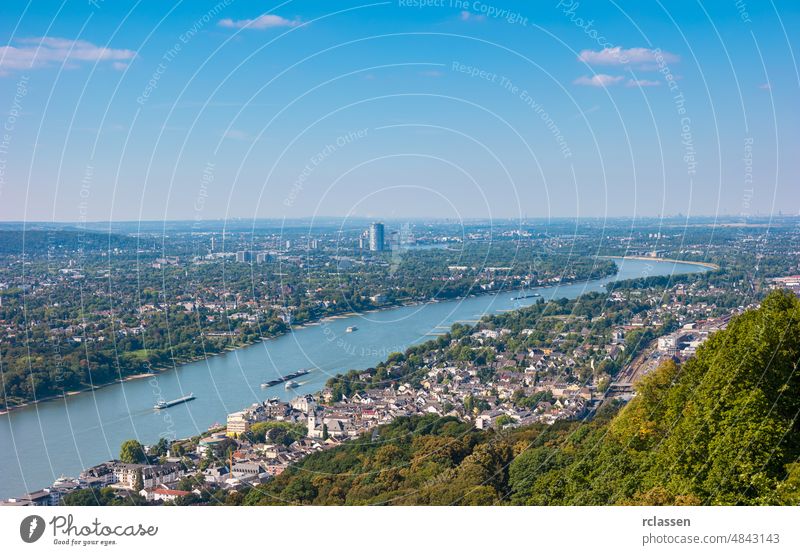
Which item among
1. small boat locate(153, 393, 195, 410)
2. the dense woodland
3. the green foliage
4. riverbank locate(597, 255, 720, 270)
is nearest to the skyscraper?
riverbank locate(597, 255, 720, 270)

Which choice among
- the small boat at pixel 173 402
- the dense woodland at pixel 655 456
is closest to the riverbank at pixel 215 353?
the small boat at pixel 173 402

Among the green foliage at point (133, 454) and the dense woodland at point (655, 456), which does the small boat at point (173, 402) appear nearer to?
the green foliage at point (133, 454)

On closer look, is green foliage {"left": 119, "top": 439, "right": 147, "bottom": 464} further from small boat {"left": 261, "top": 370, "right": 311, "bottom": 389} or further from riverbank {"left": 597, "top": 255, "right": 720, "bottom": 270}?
riverbank {"left": 597, "top": 255, "right": 720, "bottom": 270}

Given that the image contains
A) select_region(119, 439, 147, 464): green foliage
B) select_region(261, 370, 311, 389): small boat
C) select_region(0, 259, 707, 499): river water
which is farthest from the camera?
select_region(261, 370, 311, 389): small boat

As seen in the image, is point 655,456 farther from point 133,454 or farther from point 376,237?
point 376,237

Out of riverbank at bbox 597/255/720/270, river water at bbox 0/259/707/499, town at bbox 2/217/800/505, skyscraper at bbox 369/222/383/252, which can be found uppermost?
skyscraper at bbox 369/222/383/252

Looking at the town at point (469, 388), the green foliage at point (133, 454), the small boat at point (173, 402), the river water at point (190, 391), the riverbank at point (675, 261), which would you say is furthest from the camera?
the riverbank at point (675, 261)

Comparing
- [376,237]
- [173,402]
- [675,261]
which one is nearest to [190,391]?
[173,402]
